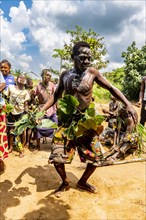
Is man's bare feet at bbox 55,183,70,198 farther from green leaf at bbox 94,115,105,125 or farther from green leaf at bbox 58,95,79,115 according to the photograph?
green leaf at bbox 94,115,105,125

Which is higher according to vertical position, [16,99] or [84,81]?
[84,81]

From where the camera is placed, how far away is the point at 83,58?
3.09 m

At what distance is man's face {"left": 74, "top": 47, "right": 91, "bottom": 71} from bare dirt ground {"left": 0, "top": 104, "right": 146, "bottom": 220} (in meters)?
1.90

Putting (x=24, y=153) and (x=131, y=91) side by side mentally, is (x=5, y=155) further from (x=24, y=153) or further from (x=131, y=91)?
(x=131, y=91)

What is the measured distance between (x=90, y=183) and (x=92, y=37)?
42.8 feet

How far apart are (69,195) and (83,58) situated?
2.01 meters

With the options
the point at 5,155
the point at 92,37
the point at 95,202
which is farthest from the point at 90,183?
the point at 92,37

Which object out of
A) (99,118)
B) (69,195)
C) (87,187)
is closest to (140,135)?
(99,118)

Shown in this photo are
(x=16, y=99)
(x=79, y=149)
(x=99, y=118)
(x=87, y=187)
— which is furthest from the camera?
(x=16, y=99)

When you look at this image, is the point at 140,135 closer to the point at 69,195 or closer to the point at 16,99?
the point at 69,195

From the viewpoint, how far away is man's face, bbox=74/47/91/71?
306cm

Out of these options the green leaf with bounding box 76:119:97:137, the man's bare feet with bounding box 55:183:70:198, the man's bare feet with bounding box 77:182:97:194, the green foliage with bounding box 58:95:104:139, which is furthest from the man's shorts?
the man's bare feet with bounding box 77:182:97:194

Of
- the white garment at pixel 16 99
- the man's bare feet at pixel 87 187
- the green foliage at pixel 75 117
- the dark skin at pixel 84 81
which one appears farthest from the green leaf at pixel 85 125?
the white garment at pixel 16 99

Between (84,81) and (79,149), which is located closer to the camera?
(84,81)
